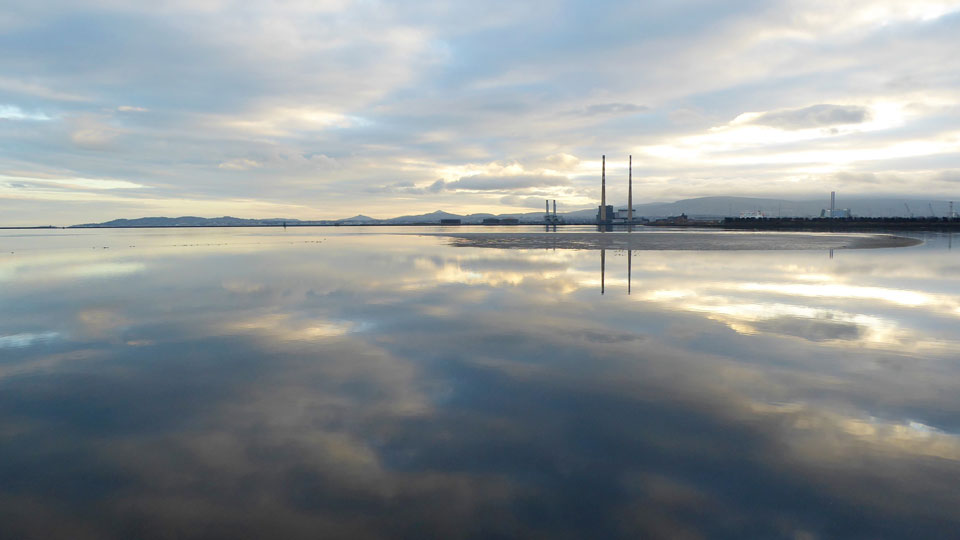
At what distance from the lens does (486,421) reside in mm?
7047

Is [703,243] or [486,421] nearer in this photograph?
[486,421]

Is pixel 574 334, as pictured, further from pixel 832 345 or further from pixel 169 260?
pixel 169 260

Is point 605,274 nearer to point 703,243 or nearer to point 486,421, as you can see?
point 486,421

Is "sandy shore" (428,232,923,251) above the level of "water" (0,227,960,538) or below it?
above

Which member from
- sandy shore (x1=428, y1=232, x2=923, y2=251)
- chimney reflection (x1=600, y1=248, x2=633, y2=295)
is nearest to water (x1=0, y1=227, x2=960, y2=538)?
chimney reflection (x1=600, y1=248, x2=633, y2=295)

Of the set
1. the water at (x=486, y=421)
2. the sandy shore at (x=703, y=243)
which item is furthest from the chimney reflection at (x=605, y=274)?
the sandy shore at (x=703, y=243)

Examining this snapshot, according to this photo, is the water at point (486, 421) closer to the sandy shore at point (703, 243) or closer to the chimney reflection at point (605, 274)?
the chimney reflection at point (605, 274)

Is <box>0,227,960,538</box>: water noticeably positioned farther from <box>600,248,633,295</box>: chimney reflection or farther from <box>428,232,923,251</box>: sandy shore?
<box>428,232,923,251</box>: sandy shore

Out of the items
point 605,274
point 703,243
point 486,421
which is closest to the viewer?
point 486,421

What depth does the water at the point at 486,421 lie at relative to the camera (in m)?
4.96

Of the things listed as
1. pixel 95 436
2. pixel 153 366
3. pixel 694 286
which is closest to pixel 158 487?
pixel 95 436

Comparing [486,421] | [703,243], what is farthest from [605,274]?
[703,243]

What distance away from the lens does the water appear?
16.3 ft

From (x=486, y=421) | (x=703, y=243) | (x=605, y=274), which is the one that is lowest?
(x=486, y=421)
